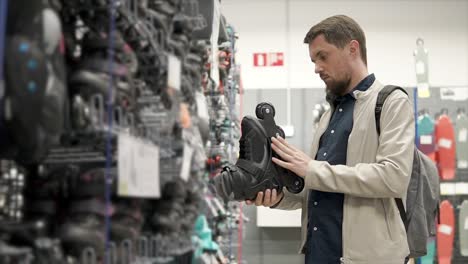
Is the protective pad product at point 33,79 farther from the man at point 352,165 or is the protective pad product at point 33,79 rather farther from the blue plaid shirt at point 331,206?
the blue plaid shirt at point 331,206

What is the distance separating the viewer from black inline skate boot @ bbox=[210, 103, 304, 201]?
2037 millimetres

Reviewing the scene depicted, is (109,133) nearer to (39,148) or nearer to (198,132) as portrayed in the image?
(39,148)

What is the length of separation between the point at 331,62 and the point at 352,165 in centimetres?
39

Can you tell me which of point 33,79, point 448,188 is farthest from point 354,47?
point 448,188

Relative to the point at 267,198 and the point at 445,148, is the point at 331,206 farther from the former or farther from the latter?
the point at 445,148

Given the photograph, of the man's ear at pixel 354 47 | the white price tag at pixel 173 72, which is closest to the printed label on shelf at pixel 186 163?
the white price tag at pixel 173 72

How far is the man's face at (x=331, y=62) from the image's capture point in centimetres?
219

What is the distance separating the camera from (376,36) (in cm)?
654

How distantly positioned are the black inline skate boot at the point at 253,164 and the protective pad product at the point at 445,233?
3547 mm

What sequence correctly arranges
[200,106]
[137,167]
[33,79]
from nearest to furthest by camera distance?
1. [33,79]
2. [137,167]
3. [200,106]

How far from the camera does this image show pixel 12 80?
99 cm

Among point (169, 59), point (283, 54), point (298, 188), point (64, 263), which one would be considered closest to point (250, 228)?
point (283, 54)

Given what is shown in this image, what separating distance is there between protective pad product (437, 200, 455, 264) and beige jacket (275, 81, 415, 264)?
10.9 ft

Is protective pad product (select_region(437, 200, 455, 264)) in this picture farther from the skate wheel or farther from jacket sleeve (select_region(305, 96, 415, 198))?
the skate wheel
